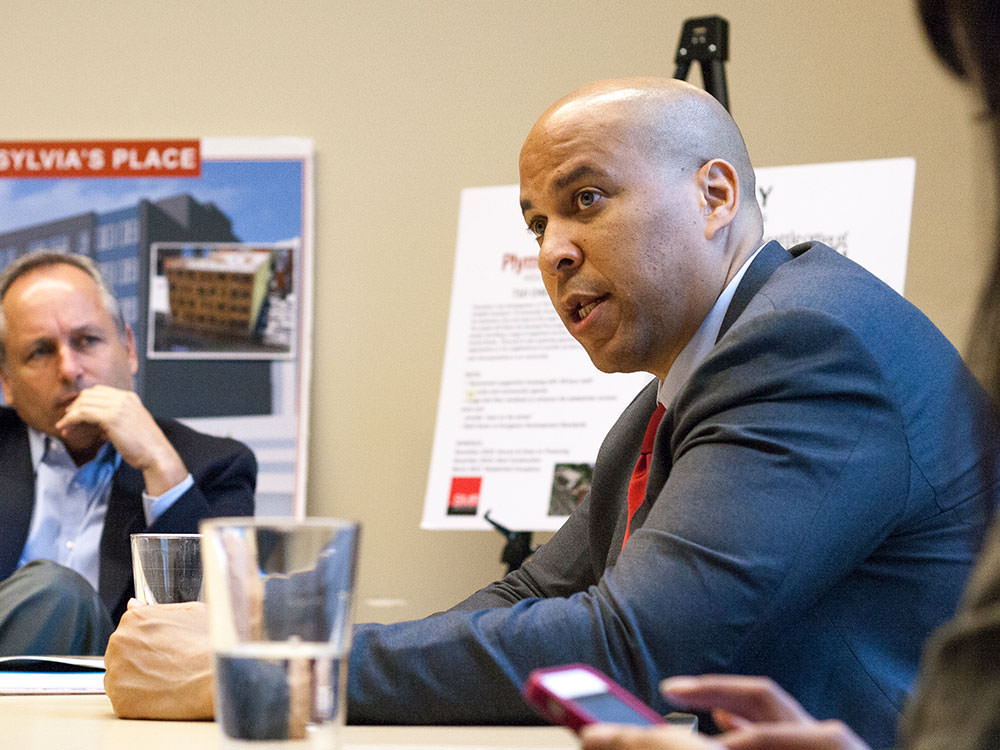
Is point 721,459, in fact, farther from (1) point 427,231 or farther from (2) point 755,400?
(1) point 427,231

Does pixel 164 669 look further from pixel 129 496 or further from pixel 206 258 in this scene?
pixel 206 258

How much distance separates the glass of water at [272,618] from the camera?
2.08ft

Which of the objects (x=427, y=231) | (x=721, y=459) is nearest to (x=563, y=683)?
(x=721, y=459)

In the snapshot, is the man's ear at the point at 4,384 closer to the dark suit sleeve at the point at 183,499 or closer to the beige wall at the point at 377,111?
the dark suit sleeve at the point at 183,499

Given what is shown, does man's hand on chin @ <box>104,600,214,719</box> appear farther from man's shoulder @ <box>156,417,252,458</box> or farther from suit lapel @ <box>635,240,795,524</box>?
man's shoulder @ <box>156,417,252,458</box>

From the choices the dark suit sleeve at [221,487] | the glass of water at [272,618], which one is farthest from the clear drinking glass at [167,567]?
the dark suit sleeve at [221,487]

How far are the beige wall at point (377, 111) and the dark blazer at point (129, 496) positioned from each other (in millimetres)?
428

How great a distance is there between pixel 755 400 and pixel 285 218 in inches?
102

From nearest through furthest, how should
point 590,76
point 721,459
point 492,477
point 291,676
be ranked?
point 291,676 < point 721,459 < point 492,477 < point 590,76

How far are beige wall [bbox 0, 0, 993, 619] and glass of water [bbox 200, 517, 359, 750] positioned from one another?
2.82 metres

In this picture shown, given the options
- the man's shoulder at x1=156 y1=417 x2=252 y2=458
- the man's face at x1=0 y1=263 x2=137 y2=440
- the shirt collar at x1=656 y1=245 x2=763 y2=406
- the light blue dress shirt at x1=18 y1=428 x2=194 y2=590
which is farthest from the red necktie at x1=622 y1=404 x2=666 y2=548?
the man's face at x1=0 y1=263 x2=137 y2=440

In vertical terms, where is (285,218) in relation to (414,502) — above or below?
above

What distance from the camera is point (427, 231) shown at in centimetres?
357

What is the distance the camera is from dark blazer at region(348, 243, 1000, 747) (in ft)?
3.52
